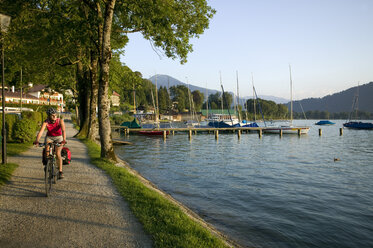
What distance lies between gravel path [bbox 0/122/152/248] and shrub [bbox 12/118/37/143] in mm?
10502

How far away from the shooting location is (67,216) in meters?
6.55

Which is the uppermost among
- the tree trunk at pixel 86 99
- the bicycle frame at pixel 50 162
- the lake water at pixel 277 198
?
the tree trunk at pixel 86 99

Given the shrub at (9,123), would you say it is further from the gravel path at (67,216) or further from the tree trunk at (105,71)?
the gravel path at (67,216)

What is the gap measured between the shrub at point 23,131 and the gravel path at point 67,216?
10502mm

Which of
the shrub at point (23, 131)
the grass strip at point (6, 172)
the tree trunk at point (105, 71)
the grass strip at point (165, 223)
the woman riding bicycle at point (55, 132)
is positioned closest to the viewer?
the grass strip at point (165, 223)

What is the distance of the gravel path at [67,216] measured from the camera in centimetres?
529

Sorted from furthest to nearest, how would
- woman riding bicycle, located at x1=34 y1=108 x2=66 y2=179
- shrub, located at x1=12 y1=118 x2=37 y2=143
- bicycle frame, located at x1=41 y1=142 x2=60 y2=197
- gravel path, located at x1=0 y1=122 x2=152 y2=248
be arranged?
shrub, located at x1=12 y1=118 x2=37 y2=143 → woman riding bicycle, located at x1=34 y1=108 x2=66 y2=179 → bicycle frame, located at x1=41 y1=142 x2=60 y2=197 → gravel path, located at x1=0 y1=122 x2=152 y2=248

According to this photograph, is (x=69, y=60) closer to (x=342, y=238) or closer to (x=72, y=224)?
(x=72, y=224)

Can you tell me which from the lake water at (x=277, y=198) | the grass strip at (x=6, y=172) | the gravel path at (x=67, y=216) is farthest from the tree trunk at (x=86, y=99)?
the gravel path at (x=67, y=216)

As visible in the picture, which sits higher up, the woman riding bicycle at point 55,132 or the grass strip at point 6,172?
the woman riding bicycle at point 55,132

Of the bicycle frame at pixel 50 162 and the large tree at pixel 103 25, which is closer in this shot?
the bicycle frame at pixel 50 162

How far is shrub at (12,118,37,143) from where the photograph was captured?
1933 centimetres

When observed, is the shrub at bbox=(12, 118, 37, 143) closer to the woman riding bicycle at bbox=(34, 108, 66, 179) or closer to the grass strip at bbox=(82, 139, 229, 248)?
the woman riding bicycle at bbox=(34, 108, 66, 179)

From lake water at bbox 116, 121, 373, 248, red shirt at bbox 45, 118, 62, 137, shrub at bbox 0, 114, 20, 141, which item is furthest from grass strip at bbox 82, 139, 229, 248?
shrub at bbox 0, 114, 20, 141
